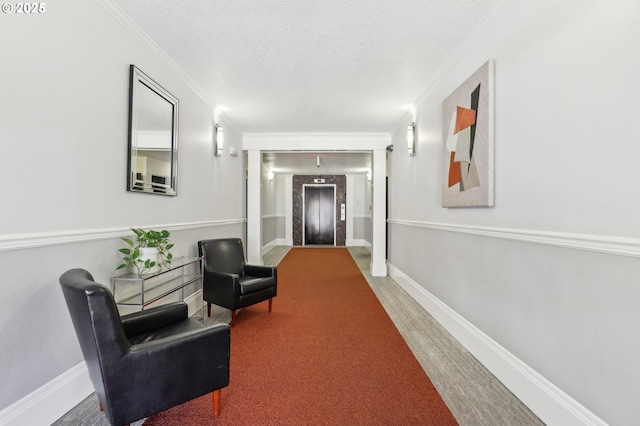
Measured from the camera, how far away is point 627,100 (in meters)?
1.15

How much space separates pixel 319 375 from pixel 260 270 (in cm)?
153

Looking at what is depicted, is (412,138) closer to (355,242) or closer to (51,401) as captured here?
(51,401)

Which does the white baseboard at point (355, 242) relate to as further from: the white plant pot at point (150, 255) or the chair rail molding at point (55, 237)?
the white plant pot at point (150, 255)

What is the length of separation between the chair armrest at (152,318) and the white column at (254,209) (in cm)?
321

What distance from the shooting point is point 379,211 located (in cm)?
515

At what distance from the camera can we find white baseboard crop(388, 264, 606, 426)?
1381mm

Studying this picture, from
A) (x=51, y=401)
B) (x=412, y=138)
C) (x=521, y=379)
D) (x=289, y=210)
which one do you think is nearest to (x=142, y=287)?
(x=51, y=401)

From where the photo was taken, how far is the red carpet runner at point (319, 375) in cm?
159

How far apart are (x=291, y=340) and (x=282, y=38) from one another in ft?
8.10

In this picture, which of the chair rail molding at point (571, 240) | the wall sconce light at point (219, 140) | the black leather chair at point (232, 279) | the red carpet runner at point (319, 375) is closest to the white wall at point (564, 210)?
the chair rail molding at point (571, 240)

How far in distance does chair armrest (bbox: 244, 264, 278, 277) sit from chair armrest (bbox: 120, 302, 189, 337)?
4.15ft

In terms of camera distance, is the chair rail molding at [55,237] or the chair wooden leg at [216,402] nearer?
the chair rail molding at [55,237]

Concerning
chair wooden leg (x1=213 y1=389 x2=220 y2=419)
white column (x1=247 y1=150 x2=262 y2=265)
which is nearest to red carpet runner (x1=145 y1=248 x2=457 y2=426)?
chair wooden leg (x1=213 y1=389 x2=220 y2=419)

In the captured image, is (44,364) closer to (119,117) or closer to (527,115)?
(119,117)
